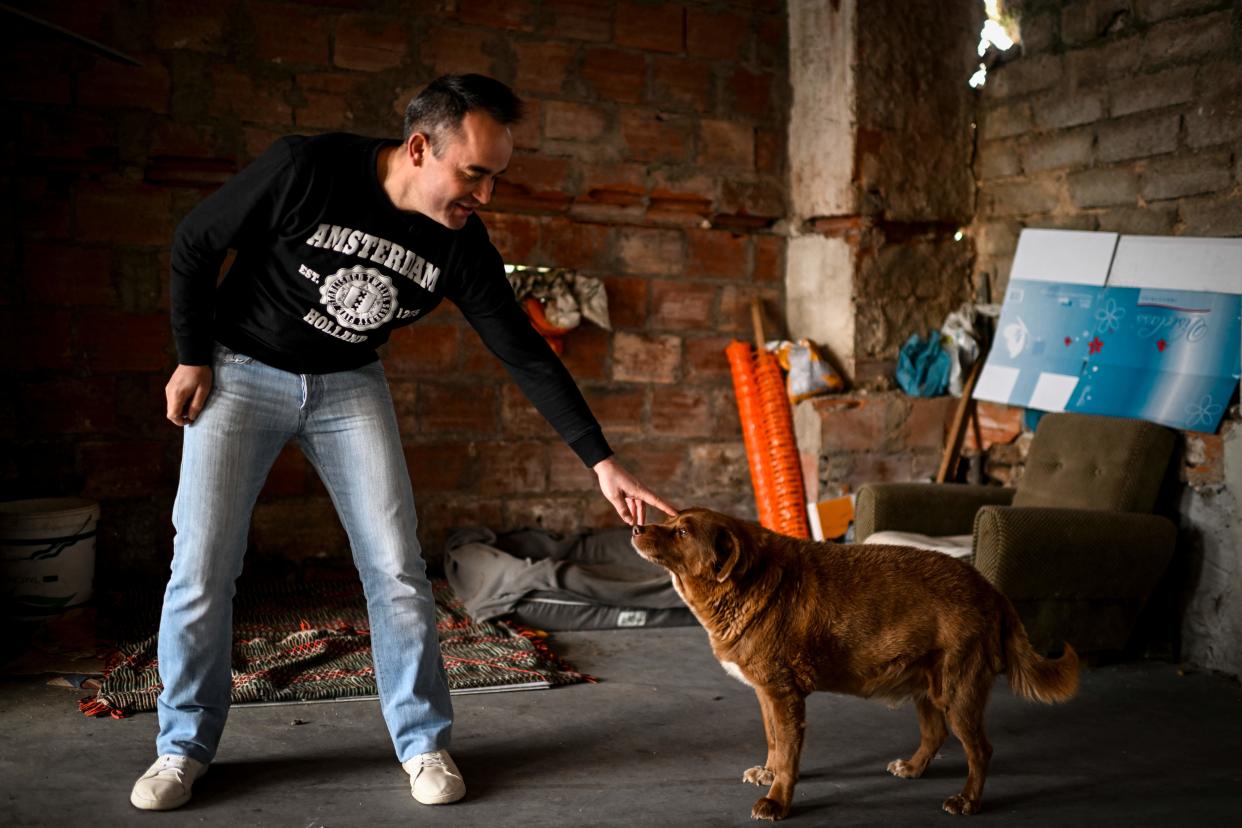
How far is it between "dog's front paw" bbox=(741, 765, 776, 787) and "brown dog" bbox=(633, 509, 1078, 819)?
14 centimetres

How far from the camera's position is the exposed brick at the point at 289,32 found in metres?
4.99

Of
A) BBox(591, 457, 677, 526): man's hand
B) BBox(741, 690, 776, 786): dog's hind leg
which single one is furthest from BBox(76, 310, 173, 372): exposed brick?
BBox(741, 690, 776, 786): dog's hind leg

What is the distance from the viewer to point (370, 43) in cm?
514

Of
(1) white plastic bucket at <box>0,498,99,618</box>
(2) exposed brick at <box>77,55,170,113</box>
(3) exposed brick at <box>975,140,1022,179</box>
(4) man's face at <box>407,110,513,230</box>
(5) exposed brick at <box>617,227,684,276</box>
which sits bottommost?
(1) white plastic bucket at <box>0,498,99,618</box>

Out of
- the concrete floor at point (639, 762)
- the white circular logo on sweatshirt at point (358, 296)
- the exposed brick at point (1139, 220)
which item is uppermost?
the exposed brick at point (1139, 220)

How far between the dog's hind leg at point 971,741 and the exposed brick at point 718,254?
3.35 m

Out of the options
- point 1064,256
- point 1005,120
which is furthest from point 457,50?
point 1064,256

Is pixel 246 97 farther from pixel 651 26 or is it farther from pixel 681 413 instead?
pixel 681 413

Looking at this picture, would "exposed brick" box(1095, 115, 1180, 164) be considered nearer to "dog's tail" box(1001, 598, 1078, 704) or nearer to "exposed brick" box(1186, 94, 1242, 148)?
"exposed brick" box(1186, 94, 1242, 148)

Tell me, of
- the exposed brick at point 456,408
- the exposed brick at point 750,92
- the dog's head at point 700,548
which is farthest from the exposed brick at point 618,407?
the dog's head at point 700,548

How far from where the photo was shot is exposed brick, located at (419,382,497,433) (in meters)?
5.39

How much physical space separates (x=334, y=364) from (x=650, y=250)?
3.10 metres

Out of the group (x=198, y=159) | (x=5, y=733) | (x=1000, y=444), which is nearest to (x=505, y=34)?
(x=198, y=159)

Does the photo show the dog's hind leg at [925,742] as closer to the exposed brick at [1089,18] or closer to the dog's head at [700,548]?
the dog's head at [700,548]
